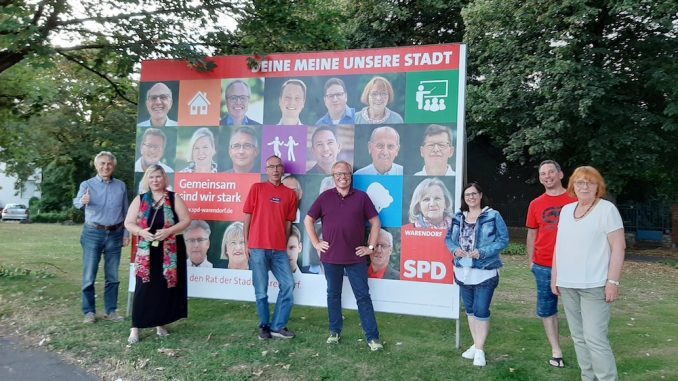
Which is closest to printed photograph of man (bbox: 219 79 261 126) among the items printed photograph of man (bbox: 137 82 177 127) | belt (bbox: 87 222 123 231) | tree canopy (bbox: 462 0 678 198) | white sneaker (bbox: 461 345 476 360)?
printed photograph of man (bbox: 137 82 177 127)

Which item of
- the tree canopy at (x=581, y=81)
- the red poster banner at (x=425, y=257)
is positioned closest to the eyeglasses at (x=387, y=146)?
the red poster banner at (x=425, y=257)

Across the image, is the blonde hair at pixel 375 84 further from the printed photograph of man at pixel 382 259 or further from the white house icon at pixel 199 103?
the white house icon at pixel 199 103

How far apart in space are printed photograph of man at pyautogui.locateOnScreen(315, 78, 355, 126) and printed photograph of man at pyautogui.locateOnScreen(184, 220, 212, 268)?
74.6 inches

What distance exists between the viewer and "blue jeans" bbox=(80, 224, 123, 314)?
19.4 ft

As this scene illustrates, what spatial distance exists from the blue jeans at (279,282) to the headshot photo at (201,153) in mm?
1336

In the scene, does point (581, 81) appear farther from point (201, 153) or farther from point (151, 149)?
point (151, 149)

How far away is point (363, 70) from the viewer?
5.68 metres


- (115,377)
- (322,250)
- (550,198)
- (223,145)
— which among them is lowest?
(115,377)

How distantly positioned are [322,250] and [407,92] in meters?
1.90

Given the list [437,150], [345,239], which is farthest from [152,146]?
[437,150]

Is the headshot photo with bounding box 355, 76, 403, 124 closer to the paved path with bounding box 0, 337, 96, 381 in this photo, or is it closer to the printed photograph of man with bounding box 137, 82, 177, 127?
the printed photograph of man with bounding box 137, 82, 177, 127

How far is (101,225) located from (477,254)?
414 centimetres

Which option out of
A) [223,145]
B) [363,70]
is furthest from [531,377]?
[223,145]

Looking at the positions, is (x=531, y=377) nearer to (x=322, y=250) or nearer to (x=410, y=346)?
(x=410, y=346)
